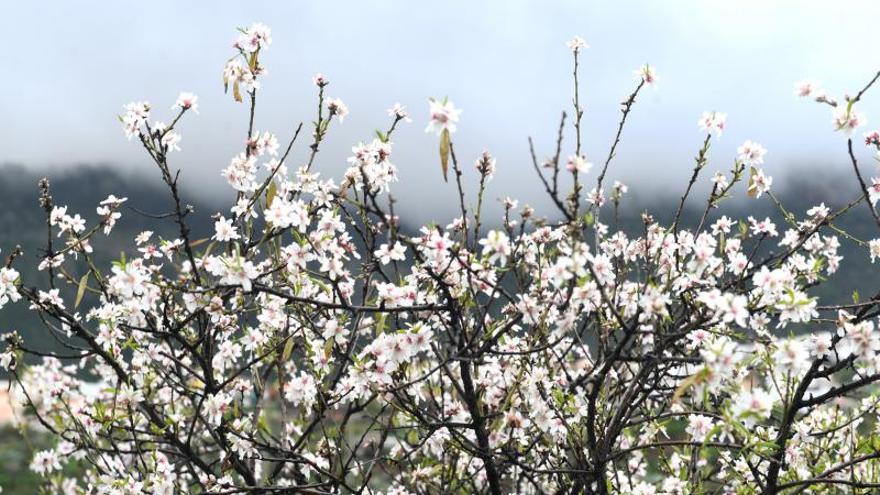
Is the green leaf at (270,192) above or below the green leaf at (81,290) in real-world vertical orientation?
above

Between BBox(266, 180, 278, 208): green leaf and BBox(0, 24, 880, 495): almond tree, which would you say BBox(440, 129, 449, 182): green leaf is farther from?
BBox(266, 180, 278, 208): green leaf

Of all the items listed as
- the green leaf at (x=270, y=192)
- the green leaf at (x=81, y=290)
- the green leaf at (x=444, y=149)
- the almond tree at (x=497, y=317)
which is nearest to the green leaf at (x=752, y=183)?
the almond tree at (x=497, y=317)

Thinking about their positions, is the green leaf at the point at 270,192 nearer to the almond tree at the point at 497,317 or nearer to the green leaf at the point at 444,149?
the almond tree at the point at 497,317

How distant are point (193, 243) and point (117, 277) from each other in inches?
16.8

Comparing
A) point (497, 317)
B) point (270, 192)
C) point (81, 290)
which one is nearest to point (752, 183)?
point (497, 317)

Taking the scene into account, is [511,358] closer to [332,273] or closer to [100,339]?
[332,273]

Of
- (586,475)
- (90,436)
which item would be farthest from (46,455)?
(586,475)

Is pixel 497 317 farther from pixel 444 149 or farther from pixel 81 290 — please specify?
pixel 81 290

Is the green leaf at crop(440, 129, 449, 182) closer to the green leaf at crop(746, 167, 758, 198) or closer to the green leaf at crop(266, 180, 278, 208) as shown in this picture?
the green leaf at crop(266, 180, 278, 208)

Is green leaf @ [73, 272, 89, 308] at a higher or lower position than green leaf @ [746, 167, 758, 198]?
lower

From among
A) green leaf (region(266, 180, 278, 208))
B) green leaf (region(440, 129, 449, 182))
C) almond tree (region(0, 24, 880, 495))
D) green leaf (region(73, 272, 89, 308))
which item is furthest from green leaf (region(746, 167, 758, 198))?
green leaf (region(73, 272, 89, 308))

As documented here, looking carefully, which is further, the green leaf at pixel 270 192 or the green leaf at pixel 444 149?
the green leaf at pixel 270 192

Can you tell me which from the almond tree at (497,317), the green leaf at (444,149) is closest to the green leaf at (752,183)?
the almond tree at (497,317)

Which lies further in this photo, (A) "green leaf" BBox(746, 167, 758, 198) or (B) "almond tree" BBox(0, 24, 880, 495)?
(A) "green leaf" BBox(746, 167, 758, 198)
